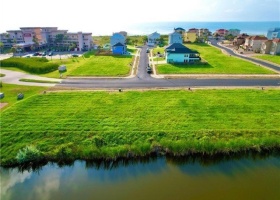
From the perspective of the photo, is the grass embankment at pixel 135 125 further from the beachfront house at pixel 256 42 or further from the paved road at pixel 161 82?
the beachfront house at pixel 256 42

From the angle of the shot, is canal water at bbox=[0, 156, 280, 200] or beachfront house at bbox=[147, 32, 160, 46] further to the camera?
beachfront house at bbox=[147, 32, 160, 46]

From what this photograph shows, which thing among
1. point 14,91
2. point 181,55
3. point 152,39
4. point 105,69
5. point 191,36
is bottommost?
point 14,91

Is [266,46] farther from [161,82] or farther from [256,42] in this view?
[161,82]

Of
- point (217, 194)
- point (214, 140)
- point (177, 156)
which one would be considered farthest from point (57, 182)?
point (214, 140)

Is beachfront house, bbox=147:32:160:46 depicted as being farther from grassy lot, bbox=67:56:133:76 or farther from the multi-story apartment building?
grassy lot, bbox=67:56:133:76

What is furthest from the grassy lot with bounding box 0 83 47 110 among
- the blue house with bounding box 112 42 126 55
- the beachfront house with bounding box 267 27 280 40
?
the beachfront house with bounding box 267 27 280 40

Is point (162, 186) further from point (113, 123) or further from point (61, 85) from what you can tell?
point (61, 85)

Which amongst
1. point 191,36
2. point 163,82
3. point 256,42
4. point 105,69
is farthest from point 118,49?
point 256,42
